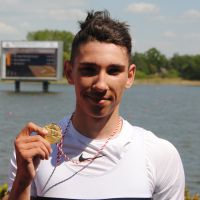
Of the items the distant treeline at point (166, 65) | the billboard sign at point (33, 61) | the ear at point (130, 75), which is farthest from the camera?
the distant treeline at point (166, 65)

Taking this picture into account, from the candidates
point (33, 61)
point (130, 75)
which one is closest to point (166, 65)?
point (33, 61)

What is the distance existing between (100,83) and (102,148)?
0.33 metres

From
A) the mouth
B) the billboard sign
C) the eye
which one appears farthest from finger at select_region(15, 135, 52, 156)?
the billboard sign

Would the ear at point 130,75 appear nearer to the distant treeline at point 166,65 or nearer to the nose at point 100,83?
the nose at point 100,83

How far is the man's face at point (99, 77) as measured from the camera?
2812 millimetres

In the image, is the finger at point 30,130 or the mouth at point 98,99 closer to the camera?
the finger at point 30,130

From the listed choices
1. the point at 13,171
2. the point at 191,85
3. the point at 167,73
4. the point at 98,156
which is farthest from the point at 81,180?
the point at 191,85

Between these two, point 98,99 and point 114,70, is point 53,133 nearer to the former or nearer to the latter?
point 98,99

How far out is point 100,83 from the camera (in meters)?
2.80

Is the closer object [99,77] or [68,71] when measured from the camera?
[99,77]

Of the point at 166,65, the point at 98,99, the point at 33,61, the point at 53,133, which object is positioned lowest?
the point at 166,65

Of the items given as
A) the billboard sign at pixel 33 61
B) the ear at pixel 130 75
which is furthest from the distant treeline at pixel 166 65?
the ear at pixel 130 75

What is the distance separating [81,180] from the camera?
2.84 m

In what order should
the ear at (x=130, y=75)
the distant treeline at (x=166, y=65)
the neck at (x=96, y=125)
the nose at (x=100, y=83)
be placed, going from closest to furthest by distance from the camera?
1. the nose at (x=100, y=83)
2. the neck at (x=96, y=125)
3. the ear at (x=130, y=75)
4. the distant treeline at (x=166, y=65)
